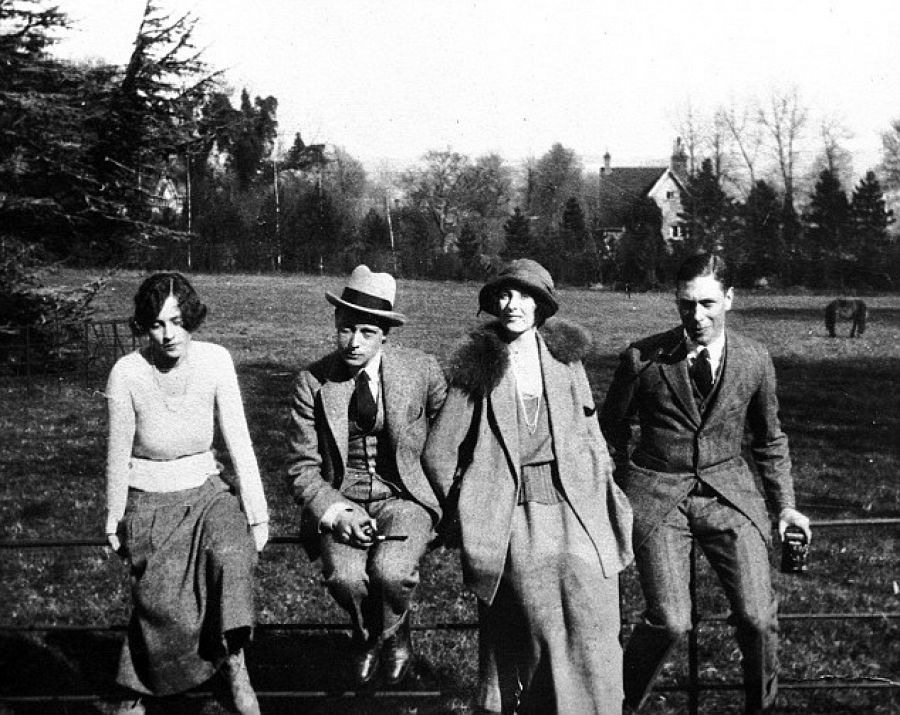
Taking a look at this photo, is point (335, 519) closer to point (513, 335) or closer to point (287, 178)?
point (513, 335)

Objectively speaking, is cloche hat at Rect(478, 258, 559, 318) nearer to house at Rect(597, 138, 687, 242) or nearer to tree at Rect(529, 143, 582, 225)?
house at Rect(597, 138, 687, 242)

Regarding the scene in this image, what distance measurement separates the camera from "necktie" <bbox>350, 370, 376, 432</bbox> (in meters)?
4.31

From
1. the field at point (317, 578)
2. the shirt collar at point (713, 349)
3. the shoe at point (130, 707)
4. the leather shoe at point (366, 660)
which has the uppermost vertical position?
the shirt collar at point (713, 349)

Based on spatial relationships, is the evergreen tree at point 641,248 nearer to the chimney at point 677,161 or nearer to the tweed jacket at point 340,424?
the chimney at point 677,161

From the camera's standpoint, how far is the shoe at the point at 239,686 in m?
4.02

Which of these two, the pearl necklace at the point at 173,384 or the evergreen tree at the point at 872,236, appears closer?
the pearl necklace at the point at 173,384

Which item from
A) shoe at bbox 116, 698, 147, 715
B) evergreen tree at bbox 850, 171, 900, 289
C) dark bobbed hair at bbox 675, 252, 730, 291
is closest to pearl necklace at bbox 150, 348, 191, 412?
shoe at bbox 116, 698, 147, 715

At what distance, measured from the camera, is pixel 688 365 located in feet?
14.3

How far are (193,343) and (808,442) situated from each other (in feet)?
38.9

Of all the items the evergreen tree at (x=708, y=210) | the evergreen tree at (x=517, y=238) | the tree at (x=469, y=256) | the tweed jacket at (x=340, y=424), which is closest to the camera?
the tweed jacket at (x=340, y=424)

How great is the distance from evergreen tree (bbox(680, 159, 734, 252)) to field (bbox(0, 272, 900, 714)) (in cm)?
3129

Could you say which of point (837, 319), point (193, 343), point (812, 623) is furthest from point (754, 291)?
point (193, 343)

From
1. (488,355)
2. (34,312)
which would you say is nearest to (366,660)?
(488,355)

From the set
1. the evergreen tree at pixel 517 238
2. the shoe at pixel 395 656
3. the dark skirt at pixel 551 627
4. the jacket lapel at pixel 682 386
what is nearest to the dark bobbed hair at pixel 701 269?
the jacket lapel at pixel 682 386
